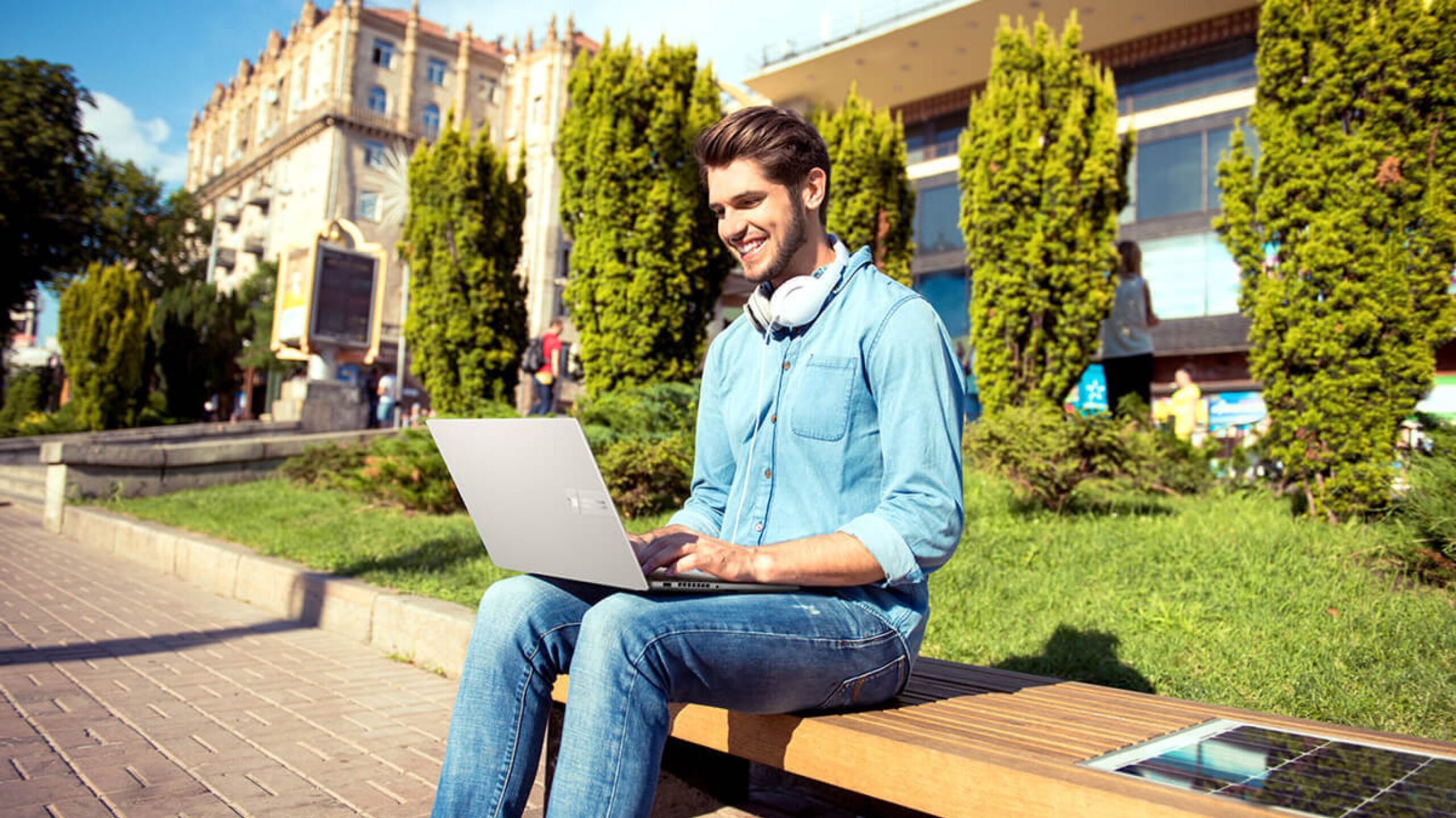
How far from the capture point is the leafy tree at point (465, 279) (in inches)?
543

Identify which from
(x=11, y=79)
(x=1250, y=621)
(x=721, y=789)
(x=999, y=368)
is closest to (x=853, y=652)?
(x=721, y=789)

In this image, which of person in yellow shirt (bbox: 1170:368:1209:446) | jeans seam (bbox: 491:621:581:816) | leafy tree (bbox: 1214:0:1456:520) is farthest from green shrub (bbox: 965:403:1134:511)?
jeans seam (bbox: 491:621:581:816)

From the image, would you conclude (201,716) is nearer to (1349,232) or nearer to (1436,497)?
(1436,497)

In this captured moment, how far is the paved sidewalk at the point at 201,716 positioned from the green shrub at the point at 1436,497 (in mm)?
4229

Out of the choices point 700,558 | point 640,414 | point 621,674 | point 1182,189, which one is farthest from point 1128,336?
point 1182,189

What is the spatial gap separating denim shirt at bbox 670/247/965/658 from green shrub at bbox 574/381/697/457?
19.4ft

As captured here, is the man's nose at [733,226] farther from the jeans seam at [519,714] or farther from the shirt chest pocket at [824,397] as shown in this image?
the jeans seam at [519,714]

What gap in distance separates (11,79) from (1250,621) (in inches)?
1633

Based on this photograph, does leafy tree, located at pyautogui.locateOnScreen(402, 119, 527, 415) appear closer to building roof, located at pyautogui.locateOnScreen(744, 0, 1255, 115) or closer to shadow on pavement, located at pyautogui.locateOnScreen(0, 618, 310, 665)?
shadow on pavement, located at pyautogui.locateOnScreen(0, 618, 310, 665)

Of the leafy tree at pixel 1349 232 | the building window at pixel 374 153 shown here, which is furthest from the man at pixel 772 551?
the building window at pixel 374 153

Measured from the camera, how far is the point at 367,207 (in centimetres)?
5225

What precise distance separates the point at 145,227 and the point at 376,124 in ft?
45.8

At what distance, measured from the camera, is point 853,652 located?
6.79ft

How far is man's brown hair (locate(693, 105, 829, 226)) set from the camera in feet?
7.68
